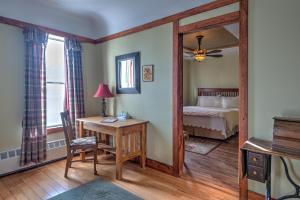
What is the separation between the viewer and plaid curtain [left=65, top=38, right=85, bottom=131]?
3480mm

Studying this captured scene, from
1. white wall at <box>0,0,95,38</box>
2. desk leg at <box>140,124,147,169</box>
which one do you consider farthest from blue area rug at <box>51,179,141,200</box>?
white wall at <box>0,0,95,38</box>

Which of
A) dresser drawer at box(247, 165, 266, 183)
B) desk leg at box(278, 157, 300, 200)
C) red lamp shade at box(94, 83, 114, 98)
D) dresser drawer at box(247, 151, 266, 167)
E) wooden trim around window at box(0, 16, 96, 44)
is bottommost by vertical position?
desk leg at box(278, 157, 300, 200)

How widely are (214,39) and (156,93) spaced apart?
8.56 ft

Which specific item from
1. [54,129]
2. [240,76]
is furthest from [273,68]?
[54,129]

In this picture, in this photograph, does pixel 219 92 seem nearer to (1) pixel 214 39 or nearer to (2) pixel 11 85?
(1) pixel 214 39

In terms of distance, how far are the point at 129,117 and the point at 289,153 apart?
2.37 metres

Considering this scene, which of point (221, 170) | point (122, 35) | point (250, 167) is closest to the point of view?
point (250, 167)

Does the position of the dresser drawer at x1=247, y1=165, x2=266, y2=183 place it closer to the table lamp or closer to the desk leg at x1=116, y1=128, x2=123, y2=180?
the desk leg at x1=116, y1=128, x2=123, y2=180

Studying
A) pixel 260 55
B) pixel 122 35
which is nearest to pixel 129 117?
pixel 122 35

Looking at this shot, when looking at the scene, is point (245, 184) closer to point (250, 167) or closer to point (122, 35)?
point (250, 167)

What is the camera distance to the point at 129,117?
3414 mm

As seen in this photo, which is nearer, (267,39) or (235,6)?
(267,39)

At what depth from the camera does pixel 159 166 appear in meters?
3.00

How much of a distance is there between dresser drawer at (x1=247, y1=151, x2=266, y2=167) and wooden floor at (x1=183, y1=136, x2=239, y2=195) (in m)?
0.76
